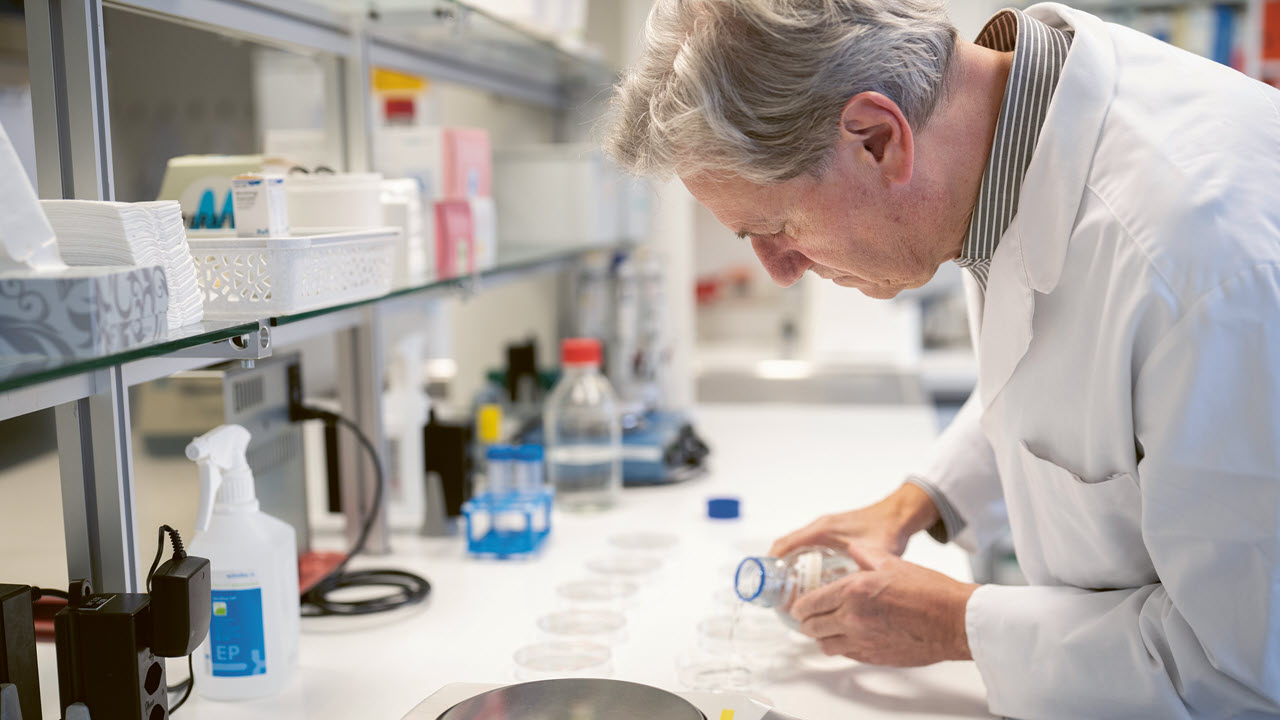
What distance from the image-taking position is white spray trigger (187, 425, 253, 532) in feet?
3.48

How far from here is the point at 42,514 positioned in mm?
1217

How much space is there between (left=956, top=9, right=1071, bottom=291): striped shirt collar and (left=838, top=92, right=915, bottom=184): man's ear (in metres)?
0.09

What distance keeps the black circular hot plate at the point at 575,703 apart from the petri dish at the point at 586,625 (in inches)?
11.1

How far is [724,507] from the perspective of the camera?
178 cm

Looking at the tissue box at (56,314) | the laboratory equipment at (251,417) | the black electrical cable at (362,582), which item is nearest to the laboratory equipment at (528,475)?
the black electrical cable at (362,582)

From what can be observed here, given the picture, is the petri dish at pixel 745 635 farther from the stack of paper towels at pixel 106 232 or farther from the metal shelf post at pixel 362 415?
the stack of paper towels at pixel 106 232

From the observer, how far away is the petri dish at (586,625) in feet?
4.24

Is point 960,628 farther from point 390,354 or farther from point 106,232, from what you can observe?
point 390,354

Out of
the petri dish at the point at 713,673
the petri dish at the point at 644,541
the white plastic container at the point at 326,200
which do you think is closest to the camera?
the petri dish at the point at 713,673

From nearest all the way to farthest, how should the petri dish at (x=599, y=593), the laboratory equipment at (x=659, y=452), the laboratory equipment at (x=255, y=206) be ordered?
the laboratory equipment at (x=255, y=206), the petri dish at (x=599, y=593), the laboratory equipment at (x=659, y=452)

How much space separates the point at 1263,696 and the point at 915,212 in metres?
0.52

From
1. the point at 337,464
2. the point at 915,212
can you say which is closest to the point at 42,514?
the point at 337,464

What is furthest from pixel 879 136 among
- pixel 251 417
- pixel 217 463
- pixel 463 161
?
pixel 463 161

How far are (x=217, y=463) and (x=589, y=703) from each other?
1.45ft
